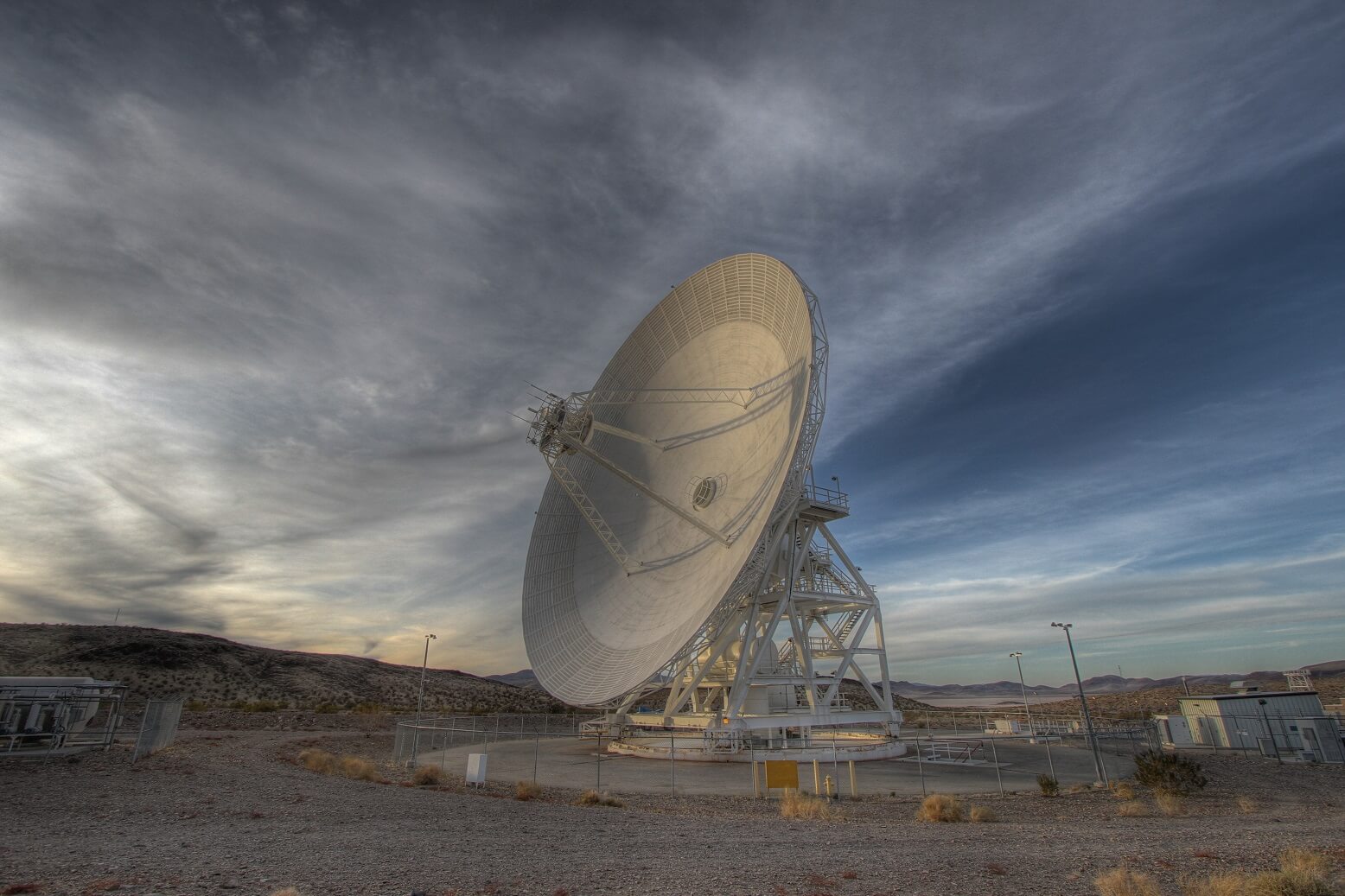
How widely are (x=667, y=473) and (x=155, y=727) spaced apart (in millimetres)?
19859

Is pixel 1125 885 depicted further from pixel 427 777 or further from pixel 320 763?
pixel 320 763

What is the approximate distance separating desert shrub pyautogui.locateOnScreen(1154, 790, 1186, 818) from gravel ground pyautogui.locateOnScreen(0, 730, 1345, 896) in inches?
14.6

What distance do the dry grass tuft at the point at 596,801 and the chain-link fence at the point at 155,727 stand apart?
13.7m

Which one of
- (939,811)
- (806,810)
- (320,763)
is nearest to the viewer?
(939,811)

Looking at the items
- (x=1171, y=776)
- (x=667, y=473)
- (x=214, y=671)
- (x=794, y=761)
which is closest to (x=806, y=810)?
(x=794, y=761)

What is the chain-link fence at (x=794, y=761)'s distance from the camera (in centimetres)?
1948

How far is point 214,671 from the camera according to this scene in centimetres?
7488

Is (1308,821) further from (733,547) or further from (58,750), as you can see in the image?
(58,750)

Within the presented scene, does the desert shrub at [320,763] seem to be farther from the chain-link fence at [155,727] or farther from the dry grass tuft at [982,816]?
the dry grass tuft at [982,816]

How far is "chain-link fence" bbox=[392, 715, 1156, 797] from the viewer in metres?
19.5

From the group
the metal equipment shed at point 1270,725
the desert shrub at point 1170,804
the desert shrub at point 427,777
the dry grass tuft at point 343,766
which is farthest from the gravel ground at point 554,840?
the metal equipment shed at point 1270,725

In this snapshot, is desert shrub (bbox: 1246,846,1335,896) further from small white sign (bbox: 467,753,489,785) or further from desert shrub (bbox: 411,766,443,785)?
desert shrub (bbox: 411,766,443,785)

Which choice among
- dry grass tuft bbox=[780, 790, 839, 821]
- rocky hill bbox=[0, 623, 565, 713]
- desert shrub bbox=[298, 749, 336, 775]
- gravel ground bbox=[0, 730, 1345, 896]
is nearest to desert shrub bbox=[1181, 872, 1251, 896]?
gravel ground bbox=[0, 730, 1345, 896]

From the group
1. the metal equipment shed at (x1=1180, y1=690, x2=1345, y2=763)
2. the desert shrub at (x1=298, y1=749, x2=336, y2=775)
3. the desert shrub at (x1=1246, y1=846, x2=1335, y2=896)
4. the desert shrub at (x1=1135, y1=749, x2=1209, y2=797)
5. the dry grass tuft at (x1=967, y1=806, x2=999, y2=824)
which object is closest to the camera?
the desert shrub at (x1=1246, y1=846, x2=1335, y2=896)
